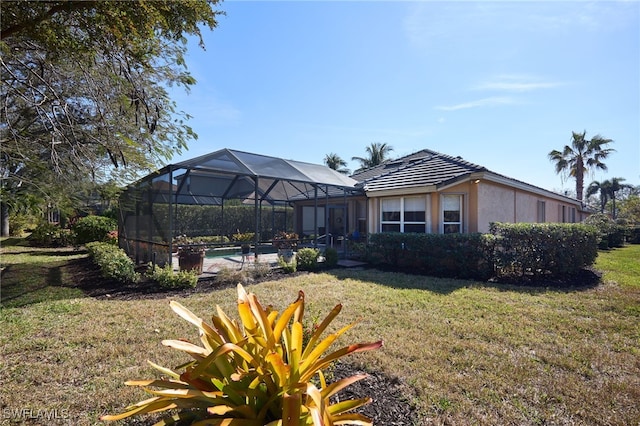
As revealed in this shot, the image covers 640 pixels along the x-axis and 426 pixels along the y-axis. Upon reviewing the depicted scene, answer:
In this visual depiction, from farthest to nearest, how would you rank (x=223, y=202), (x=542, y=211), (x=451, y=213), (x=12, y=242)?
1. (x=12, y=242)
2. (x=223, y=202)
3. (x=542, y=211)
4. (x=451, y=213)

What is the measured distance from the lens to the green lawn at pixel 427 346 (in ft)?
9.40

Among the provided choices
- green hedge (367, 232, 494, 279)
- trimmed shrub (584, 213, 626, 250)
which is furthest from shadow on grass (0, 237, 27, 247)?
trimmed shrub (584, 213, 626, 250)

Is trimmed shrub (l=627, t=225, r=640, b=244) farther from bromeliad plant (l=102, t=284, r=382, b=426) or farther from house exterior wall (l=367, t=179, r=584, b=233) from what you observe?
bromeliad plant (l=102, t=284, r=382, b=426)

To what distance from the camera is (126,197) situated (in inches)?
482

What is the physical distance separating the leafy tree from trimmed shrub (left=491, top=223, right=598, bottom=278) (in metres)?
9.20

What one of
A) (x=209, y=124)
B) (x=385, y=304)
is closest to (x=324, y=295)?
(x=385, y=304)

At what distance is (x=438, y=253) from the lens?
32.0ft

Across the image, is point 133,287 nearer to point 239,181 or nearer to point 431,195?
point 239,181

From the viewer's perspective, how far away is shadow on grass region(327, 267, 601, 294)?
25.2 feet

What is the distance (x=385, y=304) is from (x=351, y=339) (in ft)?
6.78

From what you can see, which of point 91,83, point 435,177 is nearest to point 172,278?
point 91,83

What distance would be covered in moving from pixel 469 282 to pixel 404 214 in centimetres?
466

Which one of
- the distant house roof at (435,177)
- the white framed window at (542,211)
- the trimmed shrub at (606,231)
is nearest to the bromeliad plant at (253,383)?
the distant house roof at (435,177)

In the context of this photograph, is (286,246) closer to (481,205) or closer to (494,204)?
(481,205)
